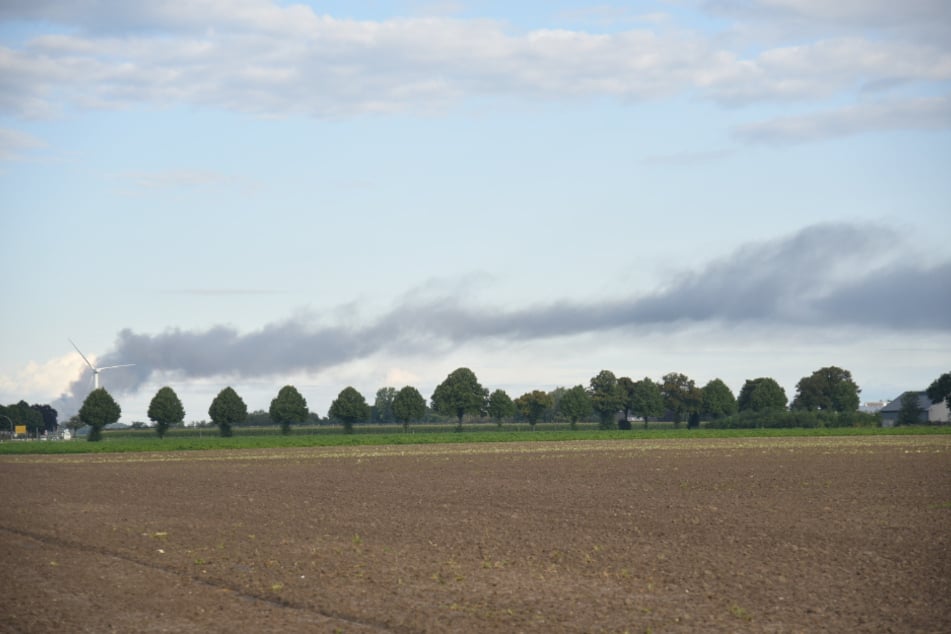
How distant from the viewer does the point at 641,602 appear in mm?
16828

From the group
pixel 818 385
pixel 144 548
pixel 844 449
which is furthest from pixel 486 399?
pixel 144 548

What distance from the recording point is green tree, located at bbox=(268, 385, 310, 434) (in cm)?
15700

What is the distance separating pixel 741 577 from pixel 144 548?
1364 cm

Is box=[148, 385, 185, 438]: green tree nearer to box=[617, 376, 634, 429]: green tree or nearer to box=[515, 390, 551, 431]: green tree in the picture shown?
box=[515, 390, 551, 431]: green tree

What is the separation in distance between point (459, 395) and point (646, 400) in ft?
129

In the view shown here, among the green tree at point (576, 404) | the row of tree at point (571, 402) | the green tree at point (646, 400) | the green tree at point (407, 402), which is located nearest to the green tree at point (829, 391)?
the row of tree at point (571, 402)

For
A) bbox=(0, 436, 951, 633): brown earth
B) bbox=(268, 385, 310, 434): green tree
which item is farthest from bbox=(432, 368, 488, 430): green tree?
bbox=(0, 436, 951, 633): brown earth

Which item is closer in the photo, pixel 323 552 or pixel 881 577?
pixel 881 577

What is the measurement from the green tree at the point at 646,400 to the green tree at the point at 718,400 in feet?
27.7

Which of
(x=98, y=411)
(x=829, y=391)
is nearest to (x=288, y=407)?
(x=98, y=411)

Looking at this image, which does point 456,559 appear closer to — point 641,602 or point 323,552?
point 323,552

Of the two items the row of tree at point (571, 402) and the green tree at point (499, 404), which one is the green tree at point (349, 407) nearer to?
the row of tree at point (571, 402)

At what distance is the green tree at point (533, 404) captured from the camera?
18125 cm

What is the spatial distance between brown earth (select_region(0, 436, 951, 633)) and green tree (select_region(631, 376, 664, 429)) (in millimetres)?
150880
